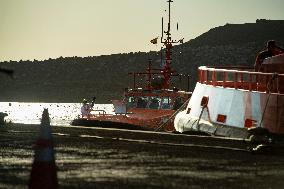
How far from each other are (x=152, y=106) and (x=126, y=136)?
26.3 m

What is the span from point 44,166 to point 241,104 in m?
10.7

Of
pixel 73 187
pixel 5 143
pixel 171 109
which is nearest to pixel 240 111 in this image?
pixel 5 143

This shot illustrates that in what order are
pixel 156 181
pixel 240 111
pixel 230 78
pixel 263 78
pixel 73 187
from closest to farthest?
pixel 73 187 → pixel 156 181 → pixel 240 111 → pixel 263 78 → pixel 230 78

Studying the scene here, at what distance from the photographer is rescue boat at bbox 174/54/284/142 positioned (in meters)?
14.5

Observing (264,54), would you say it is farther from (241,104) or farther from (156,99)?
(156,99)

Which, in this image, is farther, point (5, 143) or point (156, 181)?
point (5, 143)

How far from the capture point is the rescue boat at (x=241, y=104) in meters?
14.5

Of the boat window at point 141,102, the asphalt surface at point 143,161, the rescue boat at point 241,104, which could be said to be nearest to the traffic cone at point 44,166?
the asphalt surface at point 143,161

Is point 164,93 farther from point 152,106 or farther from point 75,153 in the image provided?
point 75,153

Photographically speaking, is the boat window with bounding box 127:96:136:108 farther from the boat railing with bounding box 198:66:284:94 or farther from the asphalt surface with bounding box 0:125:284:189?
the asphalt surface with bounding box 0:125:284:189

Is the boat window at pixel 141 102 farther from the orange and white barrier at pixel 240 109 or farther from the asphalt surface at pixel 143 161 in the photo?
the asphalt surface at pixel 143 161

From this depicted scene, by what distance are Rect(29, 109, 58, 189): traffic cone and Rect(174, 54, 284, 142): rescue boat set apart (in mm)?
6527

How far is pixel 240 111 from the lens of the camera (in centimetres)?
1587

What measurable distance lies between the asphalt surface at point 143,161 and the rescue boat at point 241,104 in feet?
5.88
